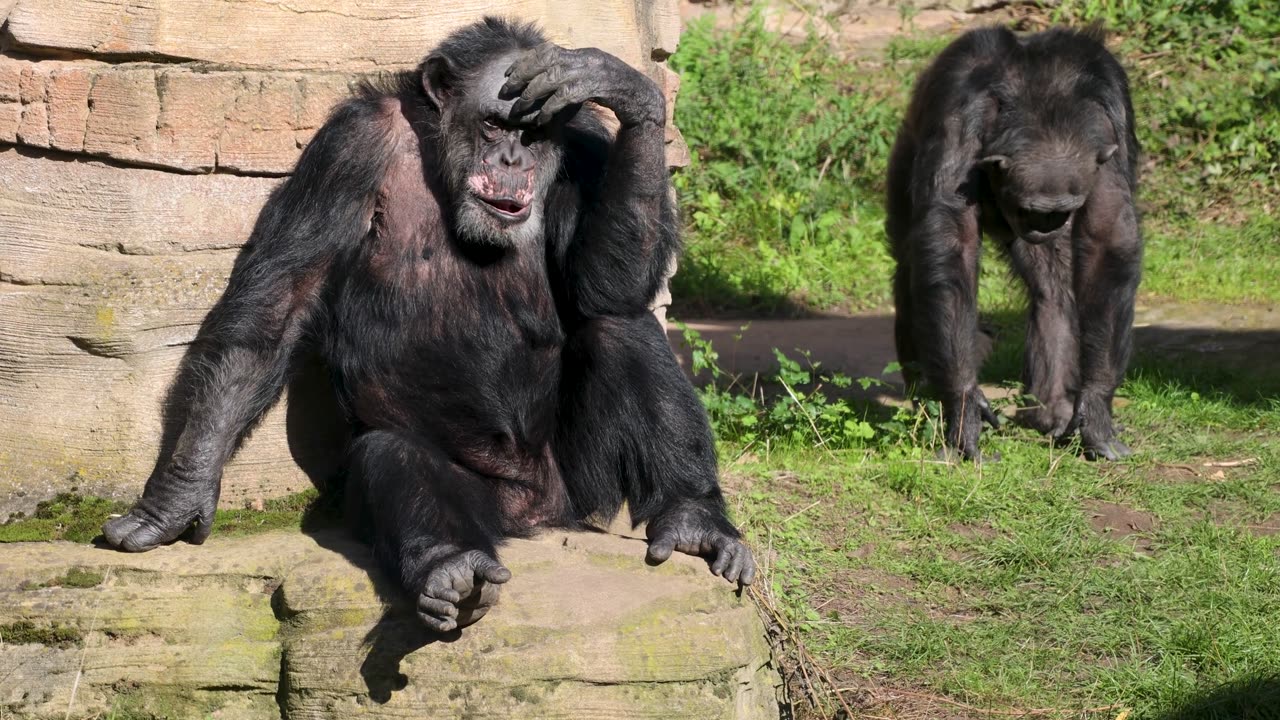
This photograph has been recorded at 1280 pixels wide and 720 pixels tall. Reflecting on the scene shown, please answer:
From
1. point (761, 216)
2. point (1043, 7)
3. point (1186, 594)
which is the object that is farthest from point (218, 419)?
point (1043, 7)

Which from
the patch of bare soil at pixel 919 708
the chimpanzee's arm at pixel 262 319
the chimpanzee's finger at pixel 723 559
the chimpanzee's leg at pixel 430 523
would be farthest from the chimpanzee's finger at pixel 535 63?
the patch of bare soil at pixel 919 708

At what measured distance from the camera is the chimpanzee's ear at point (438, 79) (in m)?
4.36

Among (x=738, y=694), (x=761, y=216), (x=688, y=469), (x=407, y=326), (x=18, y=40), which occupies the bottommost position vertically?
(x=761, y=216)

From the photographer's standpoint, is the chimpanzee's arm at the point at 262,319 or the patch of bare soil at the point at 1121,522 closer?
the chimpanzee's arm at the point at 262,319

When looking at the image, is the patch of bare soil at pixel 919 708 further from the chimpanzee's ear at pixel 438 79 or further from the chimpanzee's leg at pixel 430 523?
the chimpanzee's ear at pixel 438 79

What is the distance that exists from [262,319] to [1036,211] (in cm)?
437

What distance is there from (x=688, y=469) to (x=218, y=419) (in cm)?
153

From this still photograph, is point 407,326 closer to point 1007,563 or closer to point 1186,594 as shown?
point 1007,563

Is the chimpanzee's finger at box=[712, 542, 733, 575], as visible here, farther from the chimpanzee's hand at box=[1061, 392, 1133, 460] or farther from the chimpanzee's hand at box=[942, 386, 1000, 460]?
the chimpanzee's hand at box=[1061, 392, 1133, 460]

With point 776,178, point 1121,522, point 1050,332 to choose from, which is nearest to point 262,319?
point 1121,522

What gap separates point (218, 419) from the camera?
13.8ft

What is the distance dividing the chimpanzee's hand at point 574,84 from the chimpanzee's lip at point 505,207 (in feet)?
0.89

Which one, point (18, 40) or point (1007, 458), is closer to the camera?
point (18, 40)

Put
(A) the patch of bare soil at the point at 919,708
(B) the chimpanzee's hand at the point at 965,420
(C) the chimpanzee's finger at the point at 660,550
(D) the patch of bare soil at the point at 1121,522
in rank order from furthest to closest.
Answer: (B) the chimpanzee's hand at the point at 965,420 → (D) the patch of bare soil at the point at 1121,522 → (A) the patch of bare soil at the point at 919,708 → (C) the chimpanzee's finger at the point at 660,550
